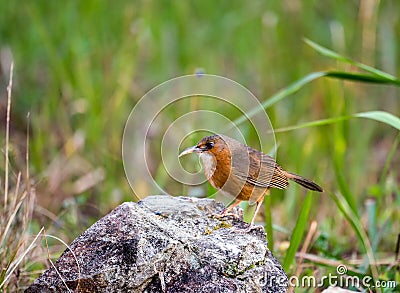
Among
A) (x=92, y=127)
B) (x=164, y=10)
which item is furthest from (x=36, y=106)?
(x=164, y=10)

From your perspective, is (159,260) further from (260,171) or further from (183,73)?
(183,73)

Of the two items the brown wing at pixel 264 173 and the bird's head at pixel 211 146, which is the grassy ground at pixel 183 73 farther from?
the bird's head at pixel 211 146

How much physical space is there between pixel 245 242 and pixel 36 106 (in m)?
4.89

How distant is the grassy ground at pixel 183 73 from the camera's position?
20.2 feet

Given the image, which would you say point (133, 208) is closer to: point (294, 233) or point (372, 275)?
point (294, 233)

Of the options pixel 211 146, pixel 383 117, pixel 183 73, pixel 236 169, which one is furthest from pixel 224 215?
pixel 183 73

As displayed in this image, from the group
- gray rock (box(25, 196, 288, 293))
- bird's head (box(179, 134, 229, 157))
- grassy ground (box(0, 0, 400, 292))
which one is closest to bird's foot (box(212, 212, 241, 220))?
gray rock (box(25, 196, 288, 293))

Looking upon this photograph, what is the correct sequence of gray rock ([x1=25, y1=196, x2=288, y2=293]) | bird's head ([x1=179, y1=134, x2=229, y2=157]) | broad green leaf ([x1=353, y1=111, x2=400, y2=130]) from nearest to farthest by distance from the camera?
gray rock ([x1=25, y1=196, x2=288, y2=293]) < bird's head ([x1=179, y1=134, x2=229, y2=157]) < broad green leaf ([x1=353, y1=111, x2=400, y2=130])

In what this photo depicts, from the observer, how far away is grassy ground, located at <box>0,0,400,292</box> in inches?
243

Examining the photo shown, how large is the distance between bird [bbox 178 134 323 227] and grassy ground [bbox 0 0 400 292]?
153 centimetres

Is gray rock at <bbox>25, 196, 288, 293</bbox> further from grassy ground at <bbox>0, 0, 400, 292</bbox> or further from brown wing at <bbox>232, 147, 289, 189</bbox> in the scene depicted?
grassy ground at <bbox>0, 0, 400, 292</bbox>

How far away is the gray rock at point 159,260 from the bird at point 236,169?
272mm

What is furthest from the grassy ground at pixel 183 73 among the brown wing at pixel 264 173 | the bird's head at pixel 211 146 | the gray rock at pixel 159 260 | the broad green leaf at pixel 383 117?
the gray rock at pixel 159 260

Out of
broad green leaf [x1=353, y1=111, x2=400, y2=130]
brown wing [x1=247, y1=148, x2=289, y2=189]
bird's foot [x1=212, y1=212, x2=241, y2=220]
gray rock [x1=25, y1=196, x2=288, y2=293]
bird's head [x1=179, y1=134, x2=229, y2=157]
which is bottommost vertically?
gray rock [x1=25, y1=196, x2=288, y2=293]
